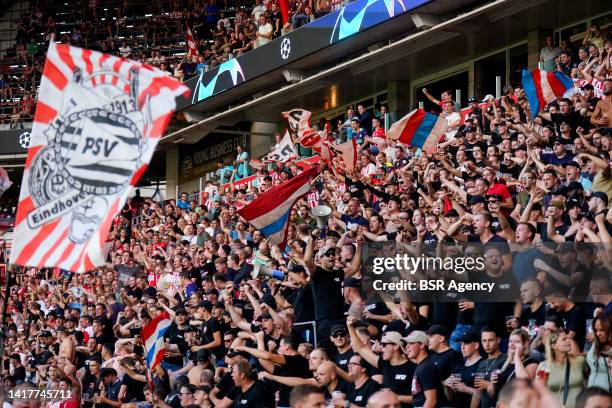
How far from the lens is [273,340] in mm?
12016

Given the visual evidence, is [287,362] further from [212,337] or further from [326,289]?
[212,337]


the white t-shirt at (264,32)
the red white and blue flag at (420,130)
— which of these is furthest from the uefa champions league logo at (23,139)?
the red white and blue flag at (420,130)

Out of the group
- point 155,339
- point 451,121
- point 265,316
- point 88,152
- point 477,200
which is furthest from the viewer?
point 451,121

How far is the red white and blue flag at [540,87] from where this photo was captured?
15.3m

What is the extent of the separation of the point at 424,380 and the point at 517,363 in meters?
0.93

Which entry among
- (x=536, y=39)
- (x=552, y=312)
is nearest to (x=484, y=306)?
(x=552, y=312)

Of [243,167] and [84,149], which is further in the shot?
[243,167]

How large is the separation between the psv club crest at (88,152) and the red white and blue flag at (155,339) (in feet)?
24.0

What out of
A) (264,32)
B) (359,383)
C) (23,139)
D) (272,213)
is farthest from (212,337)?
(23,139)

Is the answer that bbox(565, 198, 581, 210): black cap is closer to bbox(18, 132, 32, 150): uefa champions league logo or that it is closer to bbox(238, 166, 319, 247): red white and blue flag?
bbox(238, 166, 319, 247): red white and blue flag

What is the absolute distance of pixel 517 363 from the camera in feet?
27.6

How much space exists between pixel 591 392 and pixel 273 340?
6.21 metres

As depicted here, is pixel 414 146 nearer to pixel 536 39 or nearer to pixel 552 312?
pixel 536 39

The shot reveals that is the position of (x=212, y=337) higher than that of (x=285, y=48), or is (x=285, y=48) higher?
(x=285, y=48)
